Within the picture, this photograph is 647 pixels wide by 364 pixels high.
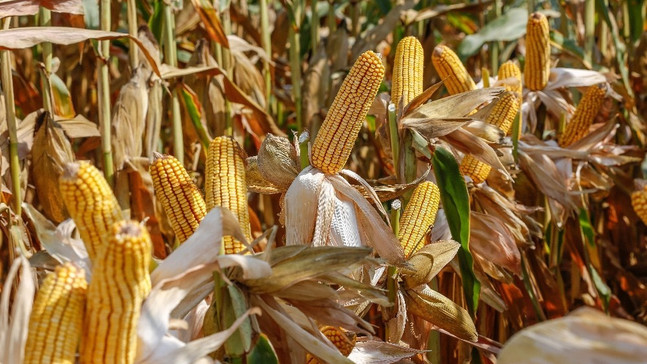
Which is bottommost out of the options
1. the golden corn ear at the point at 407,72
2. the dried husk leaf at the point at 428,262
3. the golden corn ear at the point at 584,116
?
the dried husk leaf at the point at 428,262

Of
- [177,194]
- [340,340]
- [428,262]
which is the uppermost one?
[177,194]

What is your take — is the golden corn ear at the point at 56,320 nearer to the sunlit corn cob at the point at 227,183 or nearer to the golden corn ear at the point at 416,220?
the sunlit corn cob at the point at 227,183

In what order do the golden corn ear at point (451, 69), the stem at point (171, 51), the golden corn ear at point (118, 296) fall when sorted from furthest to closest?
the stem at point (171, 51)
the golden corn ear at point (451, 69)
the golden corn ear at point (118, 296)

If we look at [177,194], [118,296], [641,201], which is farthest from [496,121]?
[118,296]

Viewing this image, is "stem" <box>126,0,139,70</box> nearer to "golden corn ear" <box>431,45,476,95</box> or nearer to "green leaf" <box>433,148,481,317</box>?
"golden corn ear" <box>431,45,476,95</box>

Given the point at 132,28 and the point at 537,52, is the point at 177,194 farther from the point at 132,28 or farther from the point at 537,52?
the point at 537,52

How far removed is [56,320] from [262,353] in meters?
0.47

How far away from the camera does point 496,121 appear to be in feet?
10.6

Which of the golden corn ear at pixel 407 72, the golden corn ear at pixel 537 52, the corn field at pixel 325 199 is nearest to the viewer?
the corn field at pixel 325 199

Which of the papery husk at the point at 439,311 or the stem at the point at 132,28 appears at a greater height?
the stem at the point at 132,28

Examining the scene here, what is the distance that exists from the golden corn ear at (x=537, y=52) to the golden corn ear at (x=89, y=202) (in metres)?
2.64

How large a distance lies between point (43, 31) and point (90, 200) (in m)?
1.37

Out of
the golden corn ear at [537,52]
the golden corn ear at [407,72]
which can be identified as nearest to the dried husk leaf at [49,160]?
the golden corn ear at [407,72]

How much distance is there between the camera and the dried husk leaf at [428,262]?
260 cm
